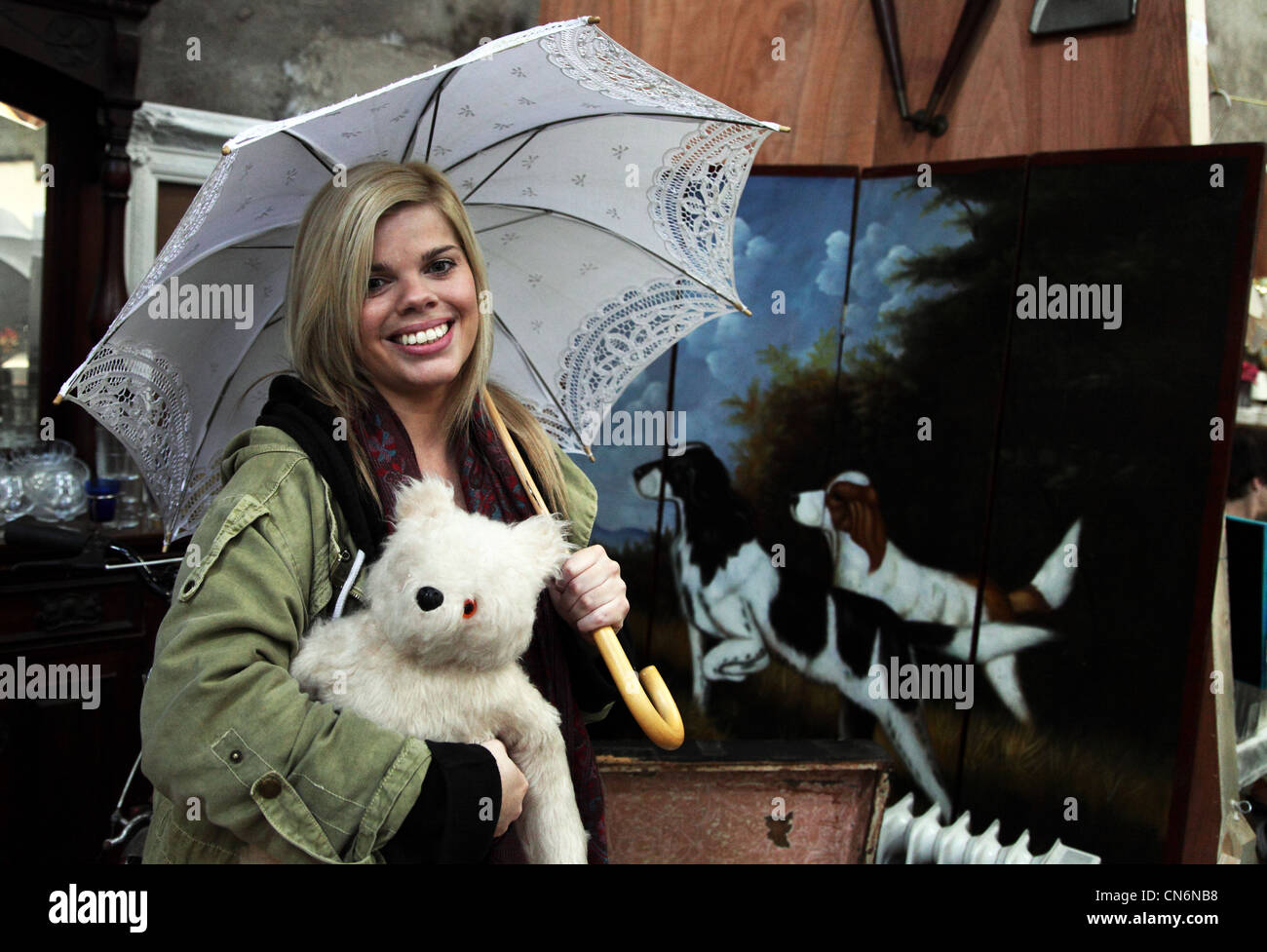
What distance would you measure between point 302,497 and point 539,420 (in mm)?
580

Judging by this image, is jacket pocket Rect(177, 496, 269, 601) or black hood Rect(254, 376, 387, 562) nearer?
jacket pocket Rect(177, 496, 269, 601)

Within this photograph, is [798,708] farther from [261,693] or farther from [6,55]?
[6,55]

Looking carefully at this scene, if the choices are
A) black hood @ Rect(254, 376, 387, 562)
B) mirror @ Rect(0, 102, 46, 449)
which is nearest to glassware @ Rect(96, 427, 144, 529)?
mirror @ Rect(0, 102, 46, 449)

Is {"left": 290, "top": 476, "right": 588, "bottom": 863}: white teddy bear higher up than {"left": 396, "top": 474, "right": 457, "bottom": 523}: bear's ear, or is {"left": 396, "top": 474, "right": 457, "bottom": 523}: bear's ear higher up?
{"left": 396, "top": 474, "right": 457, "bottom": 523}: bear's ear

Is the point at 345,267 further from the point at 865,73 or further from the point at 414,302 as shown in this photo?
the point at 865,73

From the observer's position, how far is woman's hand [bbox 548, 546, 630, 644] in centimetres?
140

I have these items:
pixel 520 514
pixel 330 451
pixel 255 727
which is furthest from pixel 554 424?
pixel 255 727

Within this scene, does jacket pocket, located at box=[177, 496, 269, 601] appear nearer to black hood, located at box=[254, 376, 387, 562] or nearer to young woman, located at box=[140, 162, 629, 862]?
young woman, located at box=[140, 162, 629, 862]

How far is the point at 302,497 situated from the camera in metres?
1.27

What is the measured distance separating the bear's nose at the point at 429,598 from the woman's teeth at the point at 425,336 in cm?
39

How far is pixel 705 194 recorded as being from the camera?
1.71 m

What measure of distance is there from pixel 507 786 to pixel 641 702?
0.71 feet

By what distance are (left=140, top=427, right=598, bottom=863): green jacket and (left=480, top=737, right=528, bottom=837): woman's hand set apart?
0.35 ft
